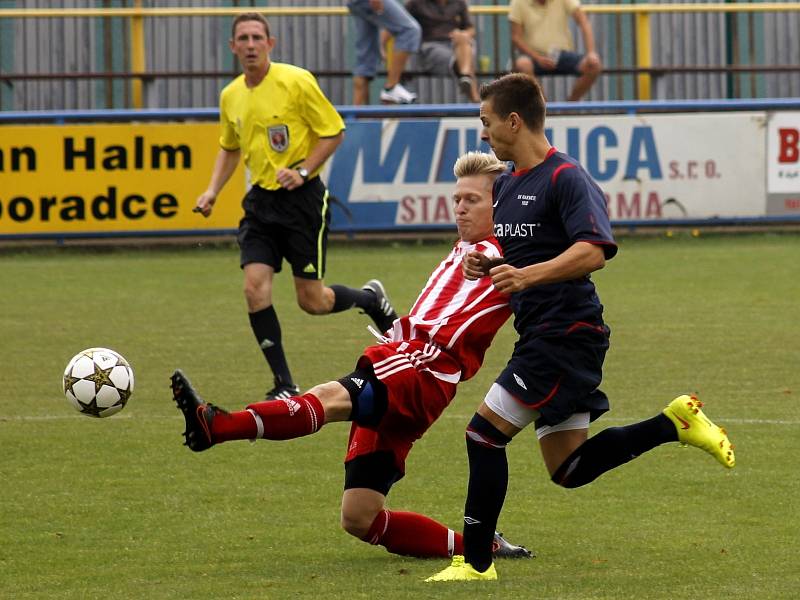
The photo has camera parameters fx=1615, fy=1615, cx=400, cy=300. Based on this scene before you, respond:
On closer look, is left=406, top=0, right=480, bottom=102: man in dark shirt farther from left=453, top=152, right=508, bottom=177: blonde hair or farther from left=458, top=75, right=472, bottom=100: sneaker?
left=453, top=152, right=508, bottom=177: blonde hair

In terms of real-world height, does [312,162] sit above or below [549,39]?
below

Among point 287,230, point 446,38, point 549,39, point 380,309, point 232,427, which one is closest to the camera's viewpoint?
point 232,427

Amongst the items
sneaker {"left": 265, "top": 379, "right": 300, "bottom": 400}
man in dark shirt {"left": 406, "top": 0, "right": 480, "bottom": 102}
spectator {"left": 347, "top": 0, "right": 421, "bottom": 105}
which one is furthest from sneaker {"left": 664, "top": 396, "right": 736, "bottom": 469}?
man in dark shirt {"left": 406, "top": 0, "right": 480, "bottom": 102}

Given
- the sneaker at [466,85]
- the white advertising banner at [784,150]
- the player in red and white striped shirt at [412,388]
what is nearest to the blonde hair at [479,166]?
the player in red and white striped shirt at [412,388]

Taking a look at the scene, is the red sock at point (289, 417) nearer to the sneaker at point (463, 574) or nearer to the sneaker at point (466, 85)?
the sneaker at point (463, 574)

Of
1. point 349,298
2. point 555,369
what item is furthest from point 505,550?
point 349,298

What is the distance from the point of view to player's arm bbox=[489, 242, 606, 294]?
495 cm

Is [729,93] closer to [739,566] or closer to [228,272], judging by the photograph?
[228,272]

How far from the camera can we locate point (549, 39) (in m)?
17.9

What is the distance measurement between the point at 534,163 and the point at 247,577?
5.44 feet

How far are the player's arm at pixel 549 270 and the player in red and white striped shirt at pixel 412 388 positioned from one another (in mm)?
214

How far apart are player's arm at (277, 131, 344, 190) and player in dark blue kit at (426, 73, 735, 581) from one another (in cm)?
368

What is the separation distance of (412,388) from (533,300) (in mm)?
516

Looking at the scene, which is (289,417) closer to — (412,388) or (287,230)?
(412,388)
